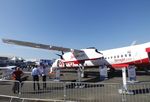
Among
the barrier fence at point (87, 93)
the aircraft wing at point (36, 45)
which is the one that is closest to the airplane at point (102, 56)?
the aircraft wing at point (36, 45)

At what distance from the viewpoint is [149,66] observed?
2802cm

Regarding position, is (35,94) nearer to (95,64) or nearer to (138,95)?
(138,95)

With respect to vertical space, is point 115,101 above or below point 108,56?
below

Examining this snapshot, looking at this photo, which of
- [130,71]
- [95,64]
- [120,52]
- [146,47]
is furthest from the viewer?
[95,64]

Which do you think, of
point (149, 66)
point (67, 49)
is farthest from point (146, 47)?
point (67, 49)

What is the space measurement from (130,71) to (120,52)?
11.7m

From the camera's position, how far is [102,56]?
105ft

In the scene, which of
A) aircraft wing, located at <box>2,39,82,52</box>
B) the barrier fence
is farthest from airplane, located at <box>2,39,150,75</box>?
the barrier fence

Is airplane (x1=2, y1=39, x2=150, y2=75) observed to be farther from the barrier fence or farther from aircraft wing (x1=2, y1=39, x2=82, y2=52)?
the barrier fence

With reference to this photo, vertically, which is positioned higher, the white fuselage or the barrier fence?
the white fuselage

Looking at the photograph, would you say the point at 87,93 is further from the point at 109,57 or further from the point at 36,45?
the point at 36,45

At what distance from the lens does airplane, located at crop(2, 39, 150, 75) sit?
2748 cm

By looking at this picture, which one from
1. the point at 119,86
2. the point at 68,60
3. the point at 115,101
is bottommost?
the point at 115,101

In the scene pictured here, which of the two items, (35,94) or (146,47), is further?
(146,47)
